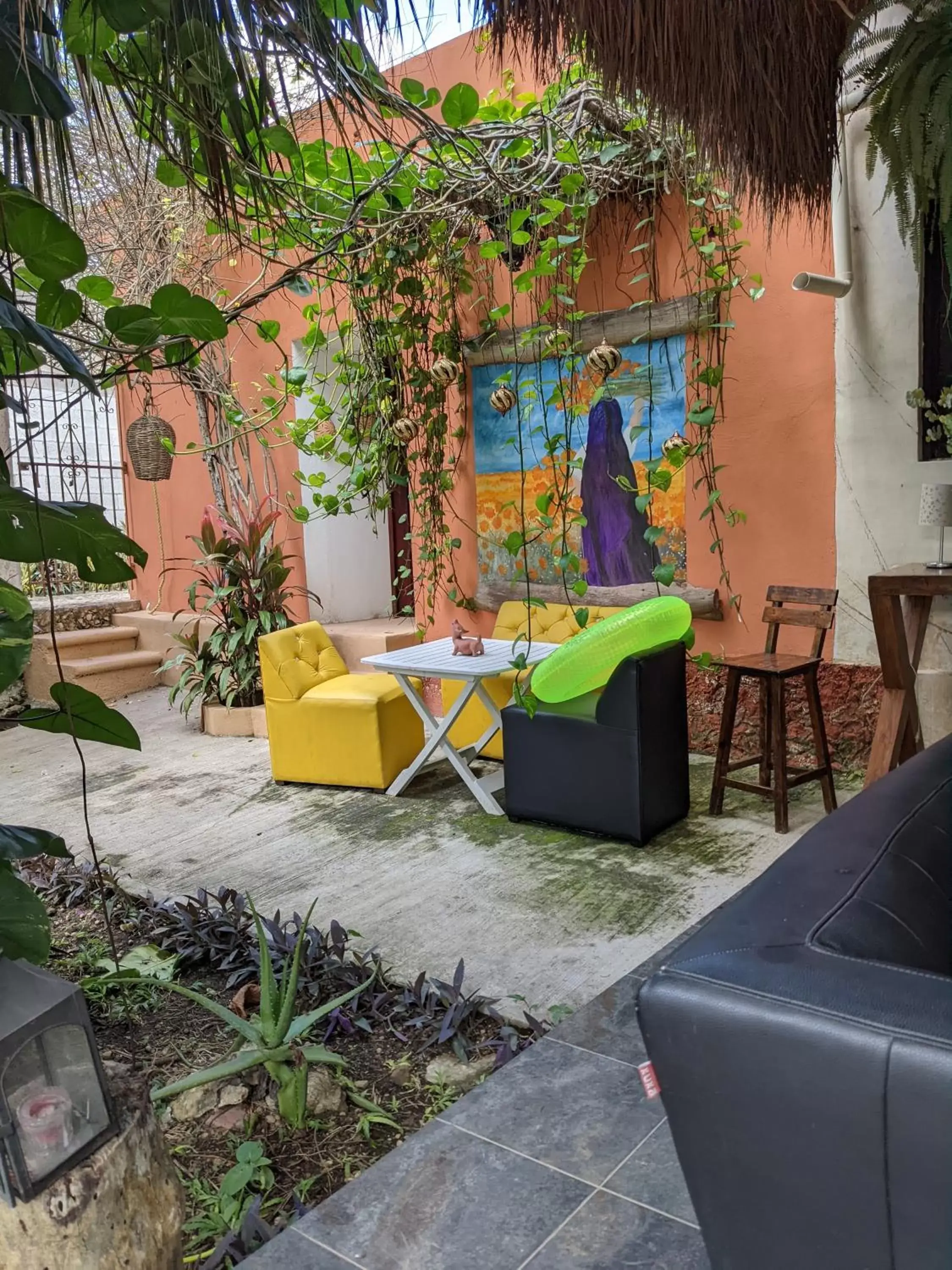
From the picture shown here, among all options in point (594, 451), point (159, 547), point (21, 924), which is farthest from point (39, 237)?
point (159, 547)

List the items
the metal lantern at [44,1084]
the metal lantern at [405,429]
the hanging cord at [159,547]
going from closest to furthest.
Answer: the metal lantern at [44,1084] < the metal lantern at [405,429] < the hanging cord at [159,547]

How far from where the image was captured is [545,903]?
9.75 ft

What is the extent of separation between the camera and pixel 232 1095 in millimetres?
2006

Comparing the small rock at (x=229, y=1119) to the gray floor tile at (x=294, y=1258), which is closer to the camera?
the gray floor tile at (x=294, y=1258)

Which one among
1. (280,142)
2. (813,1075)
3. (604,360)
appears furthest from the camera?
(604,360)

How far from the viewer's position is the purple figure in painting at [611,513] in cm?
467

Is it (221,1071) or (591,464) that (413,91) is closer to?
(591,464)

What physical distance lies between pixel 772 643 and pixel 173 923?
246cm

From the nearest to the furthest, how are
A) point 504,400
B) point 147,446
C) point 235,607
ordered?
point 504,400, point 147,446, point 235,607

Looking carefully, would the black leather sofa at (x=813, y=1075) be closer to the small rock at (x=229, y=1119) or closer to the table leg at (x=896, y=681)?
the small rock at (x=229, y=1119)

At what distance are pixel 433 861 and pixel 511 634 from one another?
1.59m

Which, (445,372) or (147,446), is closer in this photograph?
(445,372)

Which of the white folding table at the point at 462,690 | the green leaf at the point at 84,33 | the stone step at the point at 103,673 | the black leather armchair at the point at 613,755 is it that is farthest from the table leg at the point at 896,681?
the stone step at the point at 103,673

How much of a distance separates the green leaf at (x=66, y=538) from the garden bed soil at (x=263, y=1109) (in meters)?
0.88
